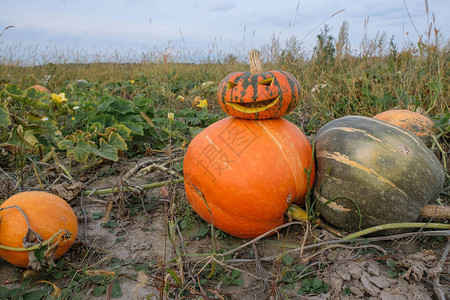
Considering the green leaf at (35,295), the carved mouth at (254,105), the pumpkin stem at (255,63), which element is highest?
the pumpkin stem at (255,63)

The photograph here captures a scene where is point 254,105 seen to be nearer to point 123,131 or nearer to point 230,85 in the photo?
point 230,85

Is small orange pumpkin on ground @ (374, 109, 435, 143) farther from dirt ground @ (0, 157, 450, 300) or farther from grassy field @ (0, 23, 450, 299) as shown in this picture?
dirt ground @ (0, 157, 450, 300)

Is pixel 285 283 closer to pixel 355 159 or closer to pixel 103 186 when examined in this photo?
pixel 355 159

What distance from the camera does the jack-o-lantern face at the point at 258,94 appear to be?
1.81 metres

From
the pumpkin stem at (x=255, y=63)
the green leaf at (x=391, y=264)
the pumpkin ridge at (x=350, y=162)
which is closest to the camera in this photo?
the green leaf at (x=391, y=264)

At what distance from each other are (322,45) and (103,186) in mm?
4093

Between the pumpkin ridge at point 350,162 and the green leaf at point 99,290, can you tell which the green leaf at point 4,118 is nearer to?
the green leaf at point 99,290

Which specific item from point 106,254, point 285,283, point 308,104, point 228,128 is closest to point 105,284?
point 106,254

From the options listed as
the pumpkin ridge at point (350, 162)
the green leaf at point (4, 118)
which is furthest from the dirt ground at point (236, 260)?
the green leaf at point (4, 118)

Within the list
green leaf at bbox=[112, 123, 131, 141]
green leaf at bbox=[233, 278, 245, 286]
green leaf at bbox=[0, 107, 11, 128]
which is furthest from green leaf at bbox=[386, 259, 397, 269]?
green leaf at bbox=[0, 107, 11, 128]

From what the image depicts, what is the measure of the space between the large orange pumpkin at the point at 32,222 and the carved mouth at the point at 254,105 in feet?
3.74

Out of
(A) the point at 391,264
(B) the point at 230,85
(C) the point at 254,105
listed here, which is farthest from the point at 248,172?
(A) the point at 391,264

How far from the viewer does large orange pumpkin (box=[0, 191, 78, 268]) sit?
1696 millimetres

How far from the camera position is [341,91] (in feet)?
12.6
